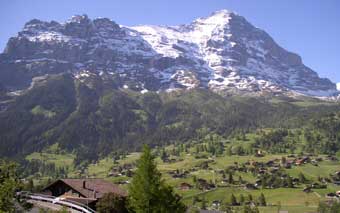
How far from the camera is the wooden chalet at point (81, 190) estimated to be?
81431 mm

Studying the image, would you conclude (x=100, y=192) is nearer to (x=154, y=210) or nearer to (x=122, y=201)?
(x=122, y=201)

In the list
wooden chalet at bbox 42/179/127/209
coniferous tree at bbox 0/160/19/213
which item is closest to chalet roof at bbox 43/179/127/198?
wooden chalet at bbox 42/179/127/209

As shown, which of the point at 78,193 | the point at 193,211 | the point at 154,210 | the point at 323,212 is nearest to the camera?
the point at 154,210

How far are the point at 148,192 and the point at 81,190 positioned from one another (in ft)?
88.0

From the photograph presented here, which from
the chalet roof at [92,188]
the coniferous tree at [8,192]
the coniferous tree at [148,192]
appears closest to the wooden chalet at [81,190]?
the chalet roof at [92,188]

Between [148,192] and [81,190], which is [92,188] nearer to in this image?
[81,190]

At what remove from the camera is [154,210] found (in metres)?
59.6

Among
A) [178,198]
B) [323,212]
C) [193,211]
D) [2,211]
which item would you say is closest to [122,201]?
[178,198]

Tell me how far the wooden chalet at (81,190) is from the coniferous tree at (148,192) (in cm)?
1987

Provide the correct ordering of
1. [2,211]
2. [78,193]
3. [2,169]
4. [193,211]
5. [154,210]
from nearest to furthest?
[2,211]
[2,169]
[154,210]
[78,193]
[193,211]

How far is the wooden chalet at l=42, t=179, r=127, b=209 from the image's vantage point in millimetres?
81431

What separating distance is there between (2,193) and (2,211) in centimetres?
205

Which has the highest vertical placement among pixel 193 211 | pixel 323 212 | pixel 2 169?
pixel 2 169

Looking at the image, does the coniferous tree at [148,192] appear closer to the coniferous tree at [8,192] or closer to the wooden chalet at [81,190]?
the coniferous tree at [8,192]
